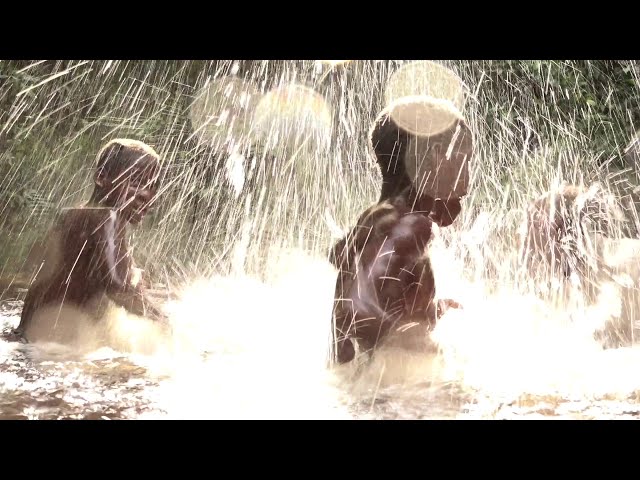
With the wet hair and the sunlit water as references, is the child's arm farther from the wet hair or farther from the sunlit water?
the wet hair

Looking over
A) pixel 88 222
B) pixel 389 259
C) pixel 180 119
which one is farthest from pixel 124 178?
pixel 180 119

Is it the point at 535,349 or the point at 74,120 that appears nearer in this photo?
the point at 535,349

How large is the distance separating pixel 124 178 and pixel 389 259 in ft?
4.45

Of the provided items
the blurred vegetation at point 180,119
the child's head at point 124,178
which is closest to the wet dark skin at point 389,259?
the child's head at point 124,178

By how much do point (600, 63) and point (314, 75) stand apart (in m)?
2.46

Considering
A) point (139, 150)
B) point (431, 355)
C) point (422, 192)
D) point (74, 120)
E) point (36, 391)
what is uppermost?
point (74, 120)

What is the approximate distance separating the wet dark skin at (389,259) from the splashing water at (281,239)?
15 cm

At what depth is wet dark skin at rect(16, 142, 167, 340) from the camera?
9.66 ft

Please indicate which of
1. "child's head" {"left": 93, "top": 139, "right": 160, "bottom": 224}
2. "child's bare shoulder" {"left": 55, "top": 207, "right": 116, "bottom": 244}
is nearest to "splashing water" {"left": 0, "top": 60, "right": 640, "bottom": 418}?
"child's bare shoulder" {"left": 55, "top": 207, "right": 116, "bottom": 244}

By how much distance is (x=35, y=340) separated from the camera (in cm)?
296

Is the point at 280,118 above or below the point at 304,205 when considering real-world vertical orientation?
above

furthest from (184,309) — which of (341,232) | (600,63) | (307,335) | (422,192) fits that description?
(600,63)

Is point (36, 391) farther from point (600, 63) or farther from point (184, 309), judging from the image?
point (600, 63)

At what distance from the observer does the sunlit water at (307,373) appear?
2332mm
